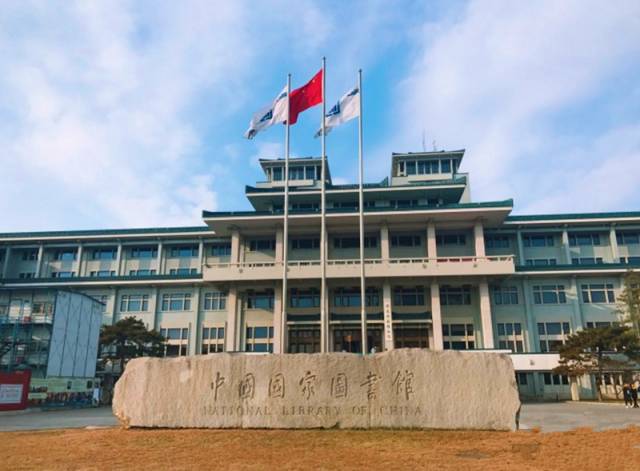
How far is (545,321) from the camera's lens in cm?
4047

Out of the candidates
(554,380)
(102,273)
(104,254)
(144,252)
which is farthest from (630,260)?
(104,254)

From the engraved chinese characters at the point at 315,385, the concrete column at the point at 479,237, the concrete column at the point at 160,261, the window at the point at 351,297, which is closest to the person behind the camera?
the engraved chinese characters at the point at 315,385

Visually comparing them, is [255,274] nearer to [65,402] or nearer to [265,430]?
[65,402]

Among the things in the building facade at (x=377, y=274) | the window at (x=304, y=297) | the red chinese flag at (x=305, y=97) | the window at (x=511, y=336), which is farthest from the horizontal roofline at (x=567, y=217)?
the red chinese flag at (x=305, y=97)

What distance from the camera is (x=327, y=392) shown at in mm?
13062

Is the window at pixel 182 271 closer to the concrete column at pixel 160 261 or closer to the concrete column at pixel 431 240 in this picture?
the concrete column at pixel 160 261

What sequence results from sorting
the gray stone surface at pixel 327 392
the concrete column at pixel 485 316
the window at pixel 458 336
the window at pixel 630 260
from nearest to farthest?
the gray stone surface at pixel 327 392, the concrete column at pixel 485 316, the window at pixel 458 336, the window at pixel 630 260

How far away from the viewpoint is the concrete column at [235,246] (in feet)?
141

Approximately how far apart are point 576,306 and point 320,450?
3668 centimetres

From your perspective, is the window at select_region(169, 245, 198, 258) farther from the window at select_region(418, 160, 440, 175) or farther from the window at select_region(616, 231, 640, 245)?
the window at select_region(616, 231, 640, 245)

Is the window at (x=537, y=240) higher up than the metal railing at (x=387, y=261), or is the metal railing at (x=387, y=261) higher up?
the window at (x=537, y=240)

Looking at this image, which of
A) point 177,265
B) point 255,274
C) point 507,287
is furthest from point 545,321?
point 177,265

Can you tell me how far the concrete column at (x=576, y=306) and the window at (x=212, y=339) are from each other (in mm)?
29636

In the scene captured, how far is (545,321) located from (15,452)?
128ft
